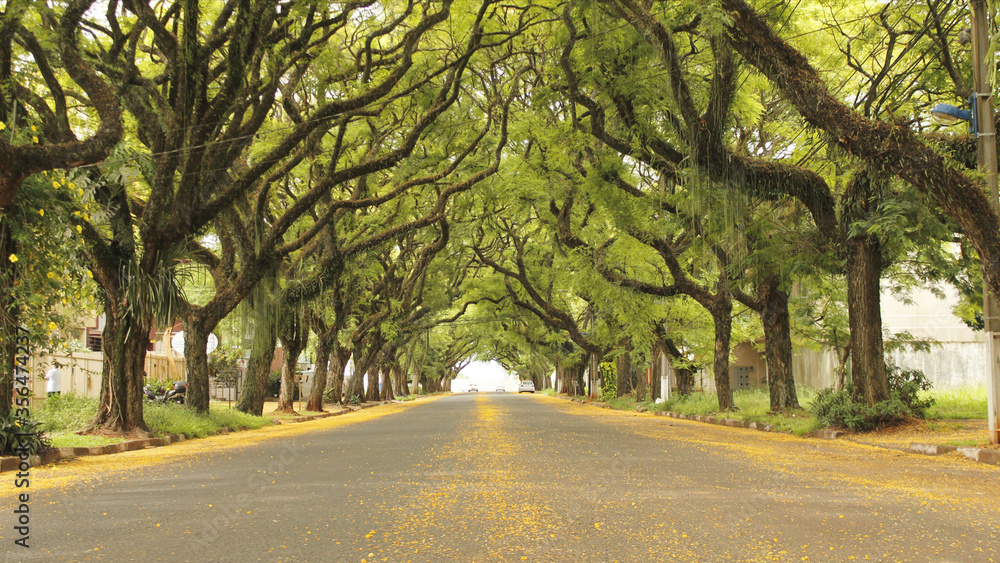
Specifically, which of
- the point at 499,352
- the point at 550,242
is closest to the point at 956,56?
the point at 550,242

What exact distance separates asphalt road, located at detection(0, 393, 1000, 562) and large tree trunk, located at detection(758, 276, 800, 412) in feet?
23.8

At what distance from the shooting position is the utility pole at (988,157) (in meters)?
9.55

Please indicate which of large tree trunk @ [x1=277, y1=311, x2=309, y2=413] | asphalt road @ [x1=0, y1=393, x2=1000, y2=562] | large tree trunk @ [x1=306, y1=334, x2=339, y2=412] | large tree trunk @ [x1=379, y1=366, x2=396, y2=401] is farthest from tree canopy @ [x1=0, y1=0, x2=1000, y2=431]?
large tree trunk @ [x1=379, y1=366, x2=396, y2=401]

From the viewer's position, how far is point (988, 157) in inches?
380

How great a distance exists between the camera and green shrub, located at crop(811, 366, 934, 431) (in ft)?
40.1

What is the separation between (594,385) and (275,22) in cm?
2887

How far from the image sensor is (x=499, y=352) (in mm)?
76000

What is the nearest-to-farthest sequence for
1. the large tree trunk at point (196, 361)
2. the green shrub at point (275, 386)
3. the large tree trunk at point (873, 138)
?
1. the large tree trunk at point (873, 138)
2. the large tree trunk at point (196, 361)
3. the green shrub at point (275, 386)

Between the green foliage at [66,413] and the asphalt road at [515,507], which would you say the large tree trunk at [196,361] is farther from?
the asphalt road at [515,507]

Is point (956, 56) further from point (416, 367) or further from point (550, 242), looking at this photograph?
point (416, 367)

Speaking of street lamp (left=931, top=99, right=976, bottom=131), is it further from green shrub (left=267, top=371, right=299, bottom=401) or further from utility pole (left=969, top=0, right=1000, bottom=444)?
green shrub (left=267, top=371, right=299, bottom=401)

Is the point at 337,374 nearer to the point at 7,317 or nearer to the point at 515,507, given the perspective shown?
the point at 7,317

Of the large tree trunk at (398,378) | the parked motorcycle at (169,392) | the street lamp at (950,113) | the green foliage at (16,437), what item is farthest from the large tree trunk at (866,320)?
the large tree trunk at (398,378)

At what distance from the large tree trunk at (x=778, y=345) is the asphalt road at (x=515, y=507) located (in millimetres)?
7255
